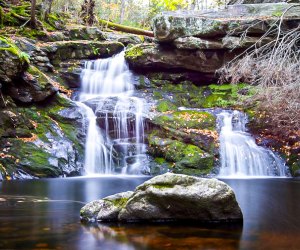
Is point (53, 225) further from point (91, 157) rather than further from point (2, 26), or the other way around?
point (2, 26)

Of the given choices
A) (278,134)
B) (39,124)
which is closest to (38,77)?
(39,124)

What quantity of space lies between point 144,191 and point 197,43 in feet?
37.2

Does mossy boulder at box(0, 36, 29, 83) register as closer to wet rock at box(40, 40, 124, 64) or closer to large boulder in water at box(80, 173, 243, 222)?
wet rock at box(40, 40, 124, 64)

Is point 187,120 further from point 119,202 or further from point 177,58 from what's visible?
point 119,202

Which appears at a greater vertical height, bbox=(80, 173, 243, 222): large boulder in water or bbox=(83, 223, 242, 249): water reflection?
bbox=(80, 173, 243, 222): large boulder in water

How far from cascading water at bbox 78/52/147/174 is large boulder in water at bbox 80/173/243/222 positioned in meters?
7.22

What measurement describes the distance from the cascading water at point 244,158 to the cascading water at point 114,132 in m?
2.68

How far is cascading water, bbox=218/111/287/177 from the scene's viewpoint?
11945 mm

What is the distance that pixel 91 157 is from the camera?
12.2 meters

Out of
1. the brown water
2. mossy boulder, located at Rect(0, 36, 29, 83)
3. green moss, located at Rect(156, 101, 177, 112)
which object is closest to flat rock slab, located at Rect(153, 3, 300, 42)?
green moss, located at Rect(156, 101, 177, 112)

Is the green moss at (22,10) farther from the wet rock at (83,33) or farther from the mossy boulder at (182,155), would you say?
the mossy boulder at (182,155)

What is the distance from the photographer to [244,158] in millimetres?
12219

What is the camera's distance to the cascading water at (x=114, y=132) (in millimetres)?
12219

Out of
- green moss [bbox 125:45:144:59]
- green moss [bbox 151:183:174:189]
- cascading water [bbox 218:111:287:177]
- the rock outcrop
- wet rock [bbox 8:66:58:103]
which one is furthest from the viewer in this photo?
green moss [bbox 125:45:144:59]
